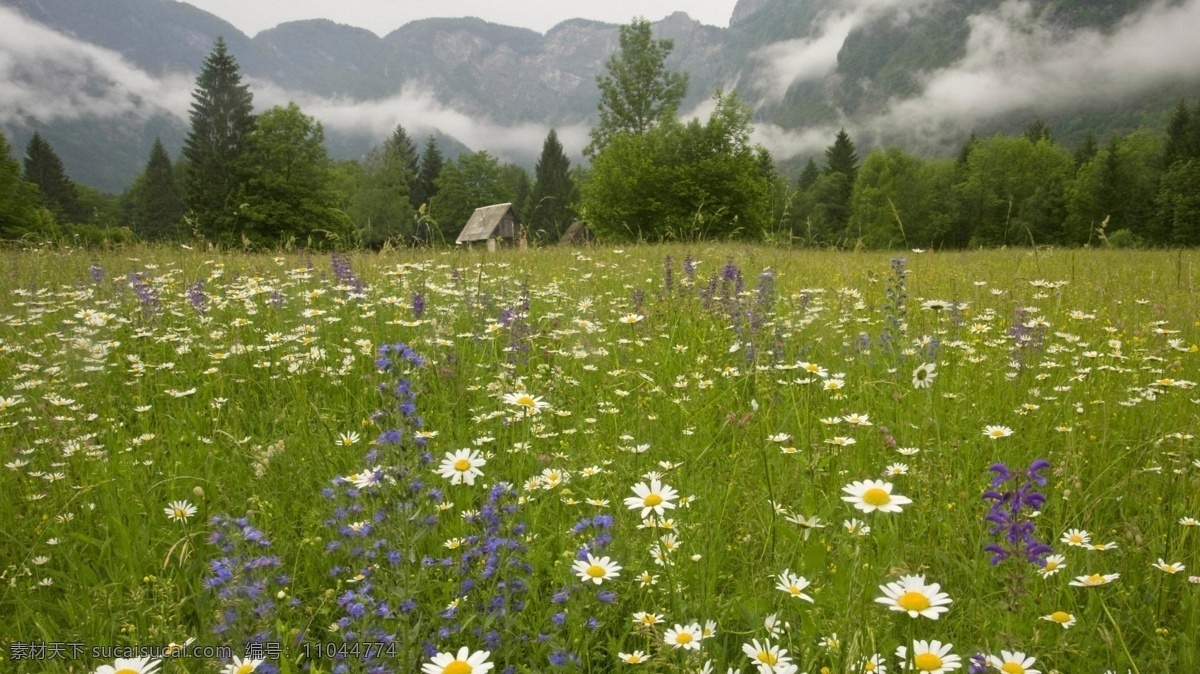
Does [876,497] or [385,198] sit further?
[385,198]

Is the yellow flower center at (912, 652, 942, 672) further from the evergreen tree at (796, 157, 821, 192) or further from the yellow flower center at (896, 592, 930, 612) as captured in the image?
the evergreen tree at (796, 157, 821, 192)

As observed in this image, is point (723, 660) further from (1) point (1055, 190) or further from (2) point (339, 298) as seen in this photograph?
(1) point (1055, 190)

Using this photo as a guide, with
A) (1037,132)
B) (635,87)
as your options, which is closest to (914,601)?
(635,87)

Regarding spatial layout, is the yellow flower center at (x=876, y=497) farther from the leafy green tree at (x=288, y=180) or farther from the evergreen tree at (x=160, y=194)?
the evergreen tree at (x=160, y=194)

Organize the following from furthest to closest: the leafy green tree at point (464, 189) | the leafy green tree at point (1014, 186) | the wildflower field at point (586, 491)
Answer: the leafy green tree at point (464, 189) → the leafy green tree at point (1014, 186) → the wildflower field at point (586, 491)

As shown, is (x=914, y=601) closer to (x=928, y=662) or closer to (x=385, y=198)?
(x=928, y=662)

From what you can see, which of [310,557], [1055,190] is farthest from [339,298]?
[1055,190]

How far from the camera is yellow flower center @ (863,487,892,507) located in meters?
→ 1.35

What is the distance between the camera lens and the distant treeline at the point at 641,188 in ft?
105

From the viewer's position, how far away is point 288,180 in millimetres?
43219

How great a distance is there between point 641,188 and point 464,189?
2089 inches

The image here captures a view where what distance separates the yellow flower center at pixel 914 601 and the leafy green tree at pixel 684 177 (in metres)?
31.3

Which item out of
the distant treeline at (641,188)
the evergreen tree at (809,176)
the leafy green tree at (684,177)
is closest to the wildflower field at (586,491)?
the distant treeline at (641,188)

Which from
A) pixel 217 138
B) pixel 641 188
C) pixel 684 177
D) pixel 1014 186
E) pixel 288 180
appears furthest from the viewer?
pixel 1014 186
